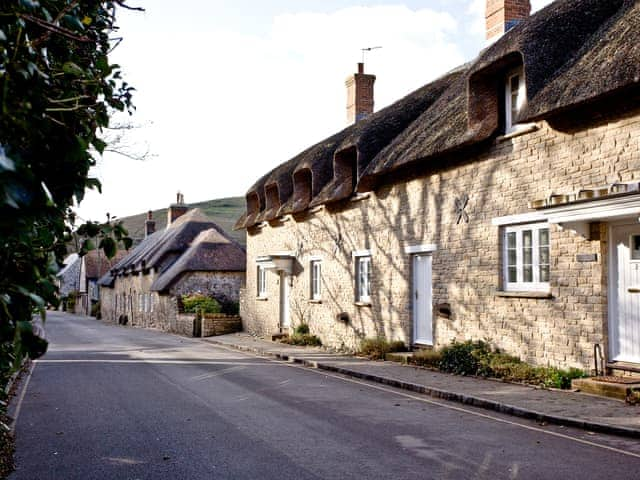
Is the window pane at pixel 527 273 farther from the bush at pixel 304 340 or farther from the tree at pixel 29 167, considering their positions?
the tree at pixel 29 167

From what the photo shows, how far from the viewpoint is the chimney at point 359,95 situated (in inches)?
1021

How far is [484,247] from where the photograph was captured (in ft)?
44.7

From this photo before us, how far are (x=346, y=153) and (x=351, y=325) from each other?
16.7 feet

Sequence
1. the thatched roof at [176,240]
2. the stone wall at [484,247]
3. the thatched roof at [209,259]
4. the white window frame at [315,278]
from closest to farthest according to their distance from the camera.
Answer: the stone wall at [484,247] < the white window frame at [315,278] < the thatched roof at [209,259] < the thatched roof at [176,240]

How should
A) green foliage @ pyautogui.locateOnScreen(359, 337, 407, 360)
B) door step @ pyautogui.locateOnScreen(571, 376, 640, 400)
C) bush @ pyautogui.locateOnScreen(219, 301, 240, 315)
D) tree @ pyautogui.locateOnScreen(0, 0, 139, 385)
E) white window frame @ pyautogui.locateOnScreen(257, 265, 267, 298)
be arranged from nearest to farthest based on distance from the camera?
tree @ pyautogui.locateOnScreen(0, 0, 139, 385) < door step @ pyautogui.locateOnScreen(571, 376, 640, 400) < green foliage @ pyautogui.locateOnScreen(359, 337, 407, 360) < white window frame @ pyautogui.locateOnScreen(257, 265, 267, 298) < bush @ pyautogui.locateOnScreen(219, 301, 240, 315)

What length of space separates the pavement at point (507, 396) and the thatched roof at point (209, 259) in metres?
19.7

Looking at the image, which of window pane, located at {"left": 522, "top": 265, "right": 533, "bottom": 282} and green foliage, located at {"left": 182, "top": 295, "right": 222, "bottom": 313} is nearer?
window pane, located at {"left": 522, "top": 265, "right": 533, "bottom": 282}

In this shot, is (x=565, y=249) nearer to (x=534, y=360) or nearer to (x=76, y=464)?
(x=534, y=360)

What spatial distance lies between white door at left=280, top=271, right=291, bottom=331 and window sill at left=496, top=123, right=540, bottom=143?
12904 millimetres

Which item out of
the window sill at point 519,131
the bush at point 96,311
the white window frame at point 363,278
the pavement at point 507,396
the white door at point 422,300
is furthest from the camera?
the bush at point 96,311

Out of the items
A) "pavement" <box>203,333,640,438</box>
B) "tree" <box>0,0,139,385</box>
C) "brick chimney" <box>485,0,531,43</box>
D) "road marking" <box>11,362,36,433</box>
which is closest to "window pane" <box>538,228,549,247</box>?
"pavement" <box>203,333,640,438</box>

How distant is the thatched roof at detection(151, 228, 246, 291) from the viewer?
3572 centimetres

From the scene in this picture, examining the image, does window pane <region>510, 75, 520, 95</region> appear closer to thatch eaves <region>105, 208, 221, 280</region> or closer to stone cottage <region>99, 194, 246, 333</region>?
stone cottage <region>99, 194, 246, 333</region>

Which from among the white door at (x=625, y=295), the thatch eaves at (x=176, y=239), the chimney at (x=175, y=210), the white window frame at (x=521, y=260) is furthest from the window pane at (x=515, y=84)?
the chimney at (x=175, y=210)
